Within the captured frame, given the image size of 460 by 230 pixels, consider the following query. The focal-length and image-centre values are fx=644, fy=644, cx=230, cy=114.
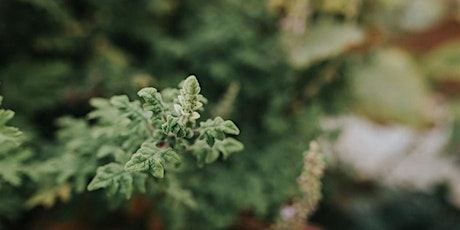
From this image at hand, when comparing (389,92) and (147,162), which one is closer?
(147,162)

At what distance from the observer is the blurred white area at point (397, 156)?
172 cm

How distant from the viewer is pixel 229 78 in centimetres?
112

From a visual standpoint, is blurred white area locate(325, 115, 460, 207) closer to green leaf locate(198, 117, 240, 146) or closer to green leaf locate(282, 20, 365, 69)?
green leaf locate(282, 20, 365, 69)

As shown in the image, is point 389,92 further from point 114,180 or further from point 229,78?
point 114,180

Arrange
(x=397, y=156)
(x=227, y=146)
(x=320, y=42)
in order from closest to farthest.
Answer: (x=227, y=146) < (x=320, y=42) < (x=397, y=156)

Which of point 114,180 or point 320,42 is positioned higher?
point 320,42

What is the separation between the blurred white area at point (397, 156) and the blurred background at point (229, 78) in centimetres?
29

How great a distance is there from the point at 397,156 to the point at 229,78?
0.89m

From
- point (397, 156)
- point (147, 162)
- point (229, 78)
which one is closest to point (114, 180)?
point (147, 162)

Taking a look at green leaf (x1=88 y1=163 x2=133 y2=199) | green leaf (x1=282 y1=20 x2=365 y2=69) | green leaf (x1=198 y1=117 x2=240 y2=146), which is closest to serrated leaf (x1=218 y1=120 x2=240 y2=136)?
green leaf (x1=198 y1=117 x2=240 y2=146)

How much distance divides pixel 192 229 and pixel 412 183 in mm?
894

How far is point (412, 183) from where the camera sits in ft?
5.63

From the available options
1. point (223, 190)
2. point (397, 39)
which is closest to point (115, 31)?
point (223, 190)

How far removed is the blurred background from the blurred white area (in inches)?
11.2
